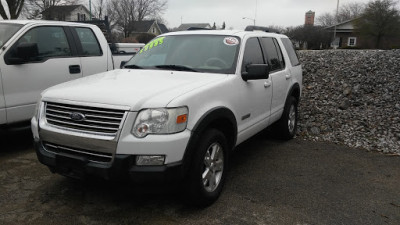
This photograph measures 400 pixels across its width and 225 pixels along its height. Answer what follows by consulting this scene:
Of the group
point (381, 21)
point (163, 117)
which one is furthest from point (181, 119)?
point (381, 21)

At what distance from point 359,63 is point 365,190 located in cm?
642

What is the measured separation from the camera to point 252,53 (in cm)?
468

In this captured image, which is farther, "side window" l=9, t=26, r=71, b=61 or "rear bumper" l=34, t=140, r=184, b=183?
"side window" l=9, t=26, r=71, b=61

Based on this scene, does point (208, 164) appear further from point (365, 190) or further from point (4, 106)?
point (4, 106)

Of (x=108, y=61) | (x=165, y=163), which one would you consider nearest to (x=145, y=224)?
(x=165, y=163)

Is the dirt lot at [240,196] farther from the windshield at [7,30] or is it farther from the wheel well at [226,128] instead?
the windshield at [7,30]

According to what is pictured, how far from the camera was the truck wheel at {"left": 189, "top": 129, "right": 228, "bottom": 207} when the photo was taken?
328 cm

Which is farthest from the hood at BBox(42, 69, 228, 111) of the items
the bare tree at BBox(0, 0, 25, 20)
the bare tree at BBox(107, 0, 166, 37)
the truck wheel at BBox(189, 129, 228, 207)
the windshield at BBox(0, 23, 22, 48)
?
the bare tree at BBox(107, 0, 166, 37)

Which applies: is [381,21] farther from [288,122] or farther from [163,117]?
[163,117]

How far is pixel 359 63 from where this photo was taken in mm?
9695

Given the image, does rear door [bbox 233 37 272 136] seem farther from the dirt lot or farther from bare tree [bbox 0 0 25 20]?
bare tree [bbox 0 0 25 20]

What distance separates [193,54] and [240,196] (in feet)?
5.93

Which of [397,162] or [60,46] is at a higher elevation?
[60,46]

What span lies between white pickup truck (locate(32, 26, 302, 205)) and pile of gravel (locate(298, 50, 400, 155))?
2.68m
